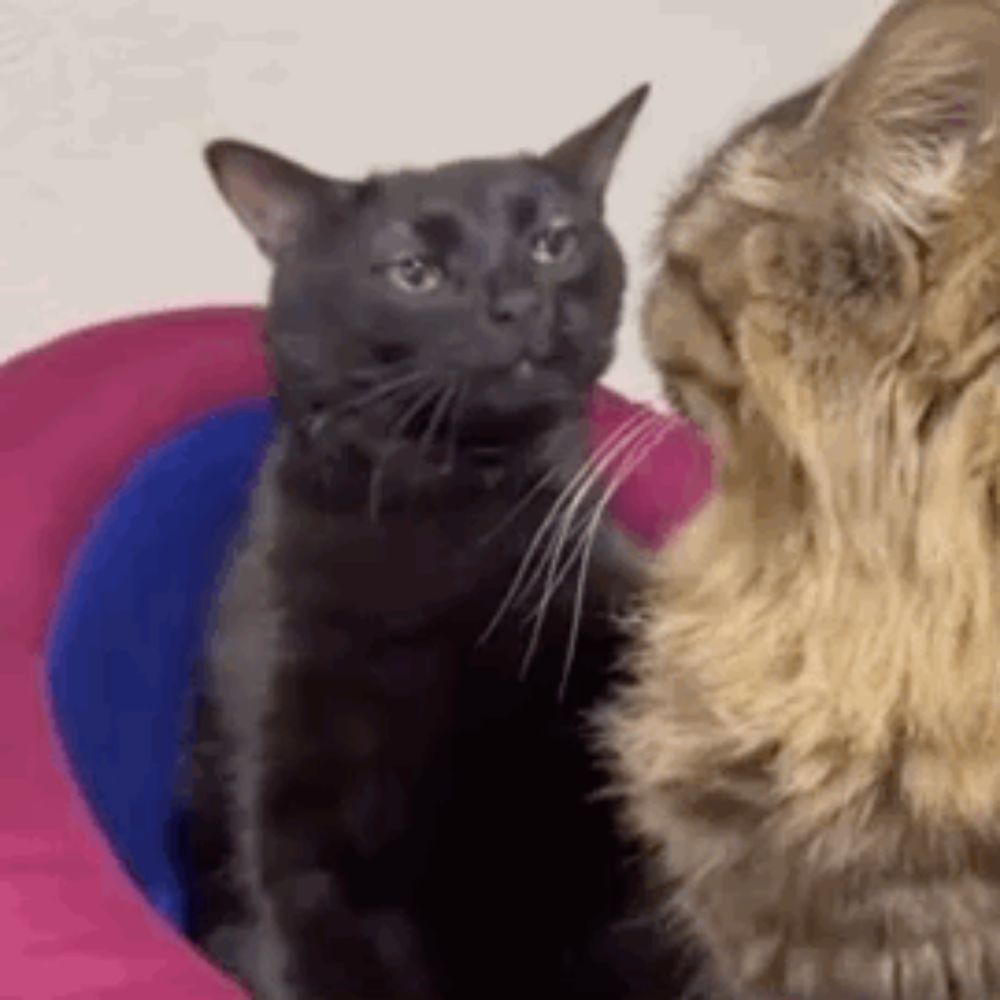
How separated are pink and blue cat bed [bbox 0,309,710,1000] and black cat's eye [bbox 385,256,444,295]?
256mm

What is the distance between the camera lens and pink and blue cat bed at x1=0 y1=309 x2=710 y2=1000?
1021mm

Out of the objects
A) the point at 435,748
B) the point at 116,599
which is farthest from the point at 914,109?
the point at 116,599

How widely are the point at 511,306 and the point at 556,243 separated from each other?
0.32ft

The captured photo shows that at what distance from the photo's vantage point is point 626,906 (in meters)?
1.29

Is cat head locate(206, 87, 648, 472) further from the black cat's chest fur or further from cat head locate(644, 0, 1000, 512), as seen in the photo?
cat head locate(644, 0, 1000, 512)

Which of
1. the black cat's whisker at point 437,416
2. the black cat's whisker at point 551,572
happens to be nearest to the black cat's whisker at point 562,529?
the black cat's whisker at point 551,572

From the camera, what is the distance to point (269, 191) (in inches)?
54.1

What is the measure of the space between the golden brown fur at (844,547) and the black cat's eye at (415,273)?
337mm

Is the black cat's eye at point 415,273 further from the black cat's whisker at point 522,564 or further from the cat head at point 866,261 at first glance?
the cat head at point 866,261

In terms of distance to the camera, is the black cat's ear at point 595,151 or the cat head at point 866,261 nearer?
the cat head at point 866,261

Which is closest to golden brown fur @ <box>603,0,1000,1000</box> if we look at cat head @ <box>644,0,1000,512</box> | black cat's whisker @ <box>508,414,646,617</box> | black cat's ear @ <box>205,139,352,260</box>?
cat head @ <box>644,0,1000,512</box>

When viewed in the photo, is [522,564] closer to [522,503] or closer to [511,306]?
[522,503]

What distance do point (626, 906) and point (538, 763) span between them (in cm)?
12

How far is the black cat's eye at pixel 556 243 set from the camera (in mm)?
1340
